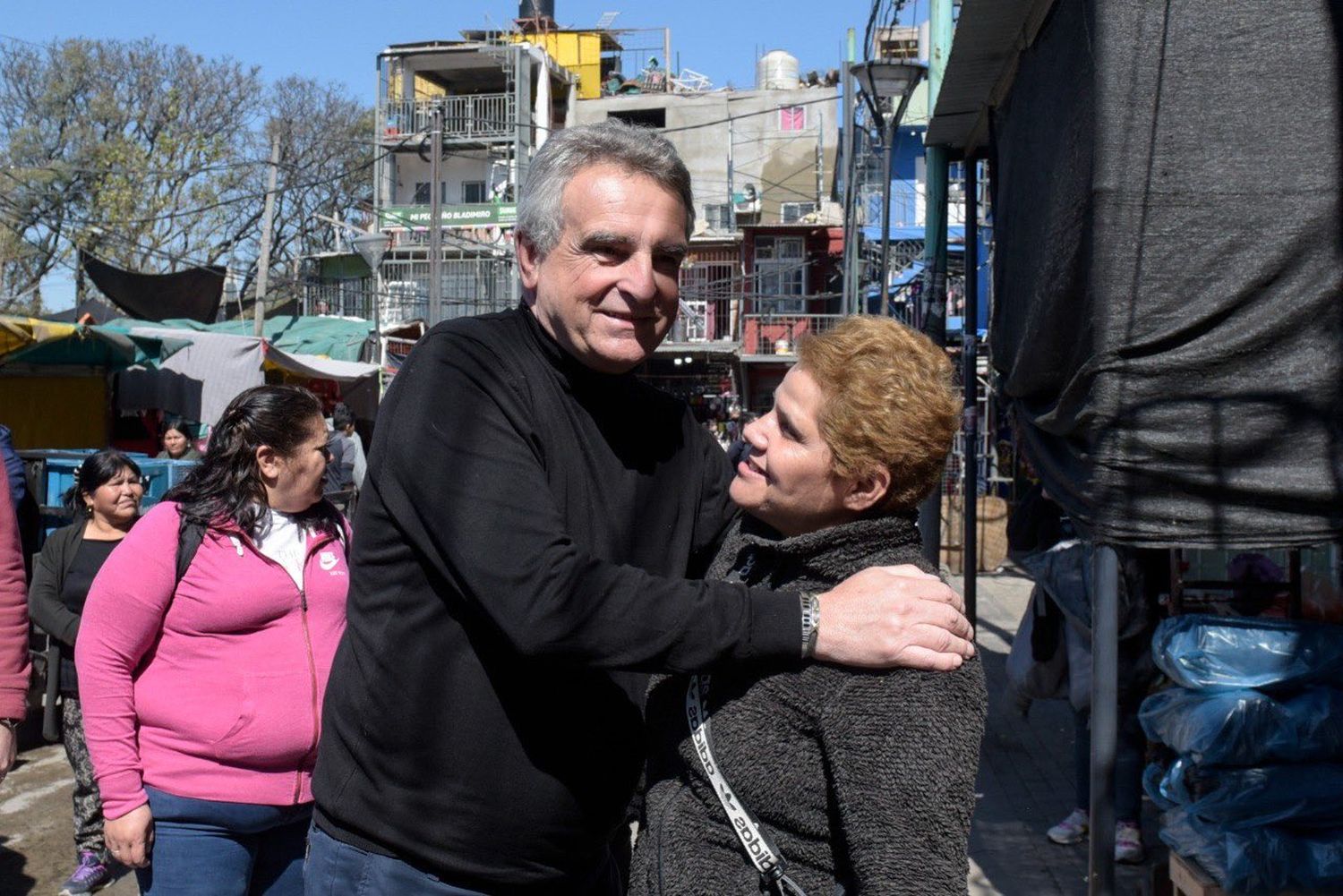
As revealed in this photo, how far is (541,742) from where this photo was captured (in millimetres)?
1918

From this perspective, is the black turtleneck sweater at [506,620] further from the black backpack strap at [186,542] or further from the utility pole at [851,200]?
the utility pole at [851,200]

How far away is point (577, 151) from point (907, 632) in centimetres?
89

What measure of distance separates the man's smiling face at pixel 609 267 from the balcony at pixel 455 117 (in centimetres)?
4534

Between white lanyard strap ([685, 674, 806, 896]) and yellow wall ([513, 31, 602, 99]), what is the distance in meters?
52.0

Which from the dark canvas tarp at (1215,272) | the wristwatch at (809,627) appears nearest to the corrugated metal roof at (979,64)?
the dark canvas tarp at (1215,272)

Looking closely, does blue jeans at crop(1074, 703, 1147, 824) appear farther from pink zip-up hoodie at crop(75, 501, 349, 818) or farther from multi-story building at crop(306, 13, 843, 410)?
multi-story building at crop(306, 13, 843, 410)

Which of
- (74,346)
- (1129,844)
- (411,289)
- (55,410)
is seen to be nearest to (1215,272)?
(1129,844)

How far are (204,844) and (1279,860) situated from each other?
3.17 metres

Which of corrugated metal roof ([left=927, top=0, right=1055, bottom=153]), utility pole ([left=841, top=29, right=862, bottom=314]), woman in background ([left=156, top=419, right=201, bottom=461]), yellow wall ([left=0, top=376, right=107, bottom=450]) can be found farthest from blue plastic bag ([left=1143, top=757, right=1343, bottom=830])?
utility pole ([left=841, top=29, right=862, bottom=314])

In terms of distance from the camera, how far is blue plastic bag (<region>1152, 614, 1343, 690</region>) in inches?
159

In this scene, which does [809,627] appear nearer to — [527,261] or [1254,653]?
[527,261]

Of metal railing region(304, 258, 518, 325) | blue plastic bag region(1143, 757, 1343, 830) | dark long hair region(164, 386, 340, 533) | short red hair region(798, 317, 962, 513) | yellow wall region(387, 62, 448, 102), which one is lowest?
blue plastic bag region(1143, 757, 1343, 830)

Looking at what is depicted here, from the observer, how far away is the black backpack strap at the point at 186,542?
302cm

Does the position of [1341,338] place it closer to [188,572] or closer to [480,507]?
[480,507]
